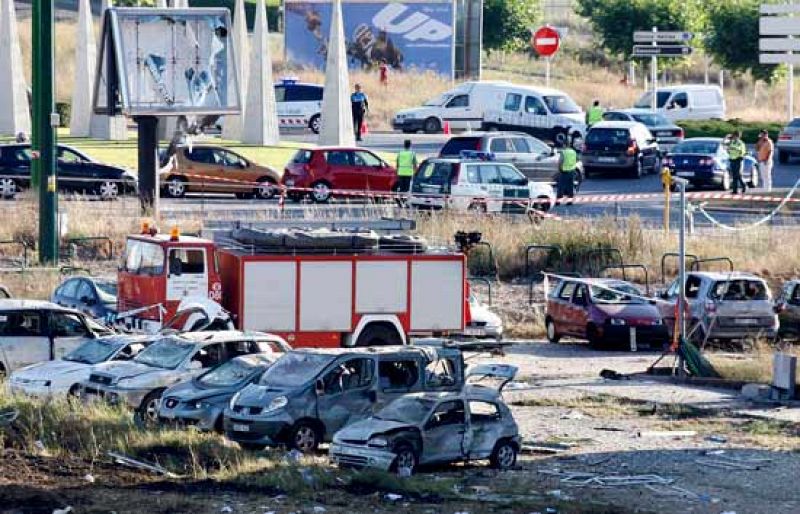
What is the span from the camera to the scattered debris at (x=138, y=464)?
20047 millimetres

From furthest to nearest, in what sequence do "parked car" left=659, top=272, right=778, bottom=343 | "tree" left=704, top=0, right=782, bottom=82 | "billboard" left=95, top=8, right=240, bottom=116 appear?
"tree" left=704, top=0, right=782, bottom=82
"billboard" left=95, top=8, right=240, bottom=116
"parked car" left=659, top=272, right=778, bottom=343

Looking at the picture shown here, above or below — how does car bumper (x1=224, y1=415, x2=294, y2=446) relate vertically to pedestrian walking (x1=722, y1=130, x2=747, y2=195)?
below

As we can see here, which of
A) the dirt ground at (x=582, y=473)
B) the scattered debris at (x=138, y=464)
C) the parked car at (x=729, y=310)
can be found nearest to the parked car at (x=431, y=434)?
the dirt ground at (x=582, y=473)

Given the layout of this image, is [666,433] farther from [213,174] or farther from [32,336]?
[213,174]

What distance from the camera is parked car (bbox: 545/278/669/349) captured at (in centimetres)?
3225

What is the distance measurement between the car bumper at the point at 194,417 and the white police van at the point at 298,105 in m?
37.2

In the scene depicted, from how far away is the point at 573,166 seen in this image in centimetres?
4712

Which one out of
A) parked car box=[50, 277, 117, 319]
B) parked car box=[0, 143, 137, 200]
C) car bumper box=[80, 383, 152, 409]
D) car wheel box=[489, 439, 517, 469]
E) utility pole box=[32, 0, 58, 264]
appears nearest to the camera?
car wheel box=[489, 439, 517, 469]

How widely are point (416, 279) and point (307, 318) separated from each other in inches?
71.9

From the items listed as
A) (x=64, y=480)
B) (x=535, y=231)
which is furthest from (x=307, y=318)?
(x=535, y=231)

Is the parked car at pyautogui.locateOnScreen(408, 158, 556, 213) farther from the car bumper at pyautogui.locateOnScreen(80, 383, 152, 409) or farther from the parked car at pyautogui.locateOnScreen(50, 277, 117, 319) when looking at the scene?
the car bumper at pyautogui.locateOnScreen(80, 383, 152, 409)

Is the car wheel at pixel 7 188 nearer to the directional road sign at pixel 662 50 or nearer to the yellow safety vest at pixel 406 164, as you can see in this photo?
the yellow safety vest at pixel 406 164

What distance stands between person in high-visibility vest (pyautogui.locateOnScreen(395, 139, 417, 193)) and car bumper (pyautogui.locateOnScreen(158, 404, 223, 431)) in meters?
22.9

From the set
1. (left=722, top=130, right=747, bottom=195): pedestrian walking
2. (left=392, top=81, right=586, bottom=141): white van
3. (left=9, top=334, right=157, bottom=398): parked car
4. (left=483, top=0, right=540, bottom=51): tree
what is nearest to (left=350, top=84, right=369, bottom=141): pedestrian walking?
(left=392, top=81, right=586, bottom=141): white van
